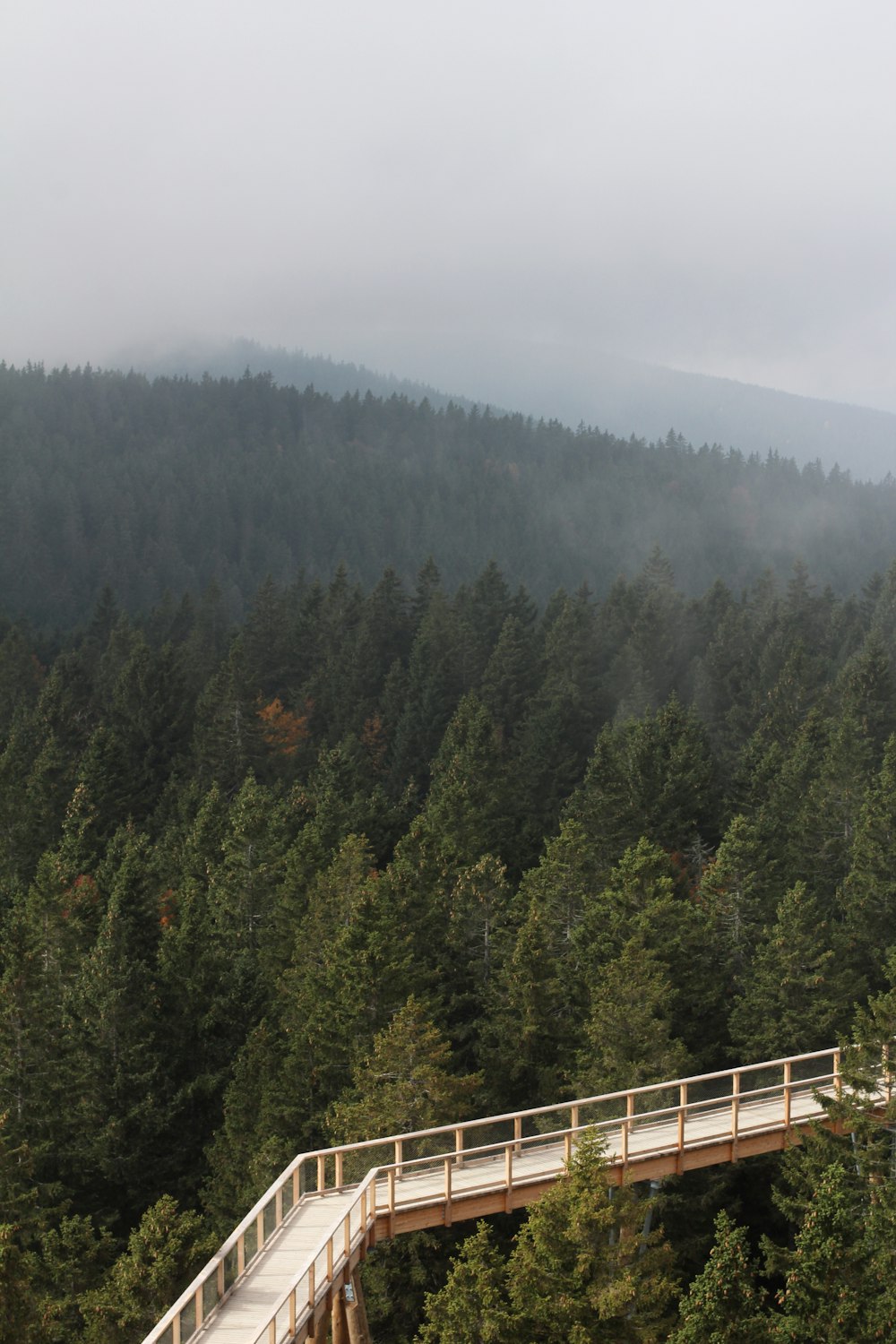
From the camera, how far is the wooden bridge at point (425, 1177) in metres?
21.6

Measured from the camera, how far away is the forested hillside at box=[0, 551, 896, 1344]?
29.1 m

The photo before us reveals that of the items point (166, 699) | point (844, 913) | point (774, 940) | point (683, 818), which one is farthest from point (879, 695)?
point (166, 699)

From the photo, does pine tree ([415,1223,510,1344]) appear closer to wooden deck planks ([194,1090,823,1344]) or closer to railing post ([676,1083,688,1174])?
wooden deck planks ([194,1090,823,1344])

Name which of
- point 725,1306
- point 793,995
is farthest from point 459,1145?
point 793,995

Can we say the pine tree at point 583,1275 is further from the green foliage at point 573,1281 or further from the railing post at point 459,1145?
the railing post at point 459,1145

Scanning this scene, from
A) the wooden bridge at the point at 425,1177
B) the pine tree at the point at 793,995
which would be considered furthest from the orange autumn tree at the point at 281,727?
the wooden bridge at the point at 425,1177

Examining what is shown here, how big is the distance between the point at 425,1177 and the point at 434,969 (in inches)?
830

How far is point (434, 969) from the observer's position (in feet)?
155

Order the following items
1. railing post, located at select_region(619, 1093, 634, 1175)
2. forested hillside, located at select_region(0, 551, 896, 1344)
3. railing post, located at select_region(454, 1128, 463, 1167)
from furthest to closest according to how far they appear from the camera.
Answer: forested hillside, located at select_region(0, 551, 896, 1344) < railing post, located at select_region(619, 1093, 634, 1175) < railing post, located at select_region(454, 1128, 463, 1167)

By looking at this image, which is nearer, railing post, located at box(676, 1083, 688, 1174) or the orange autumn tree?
railing post, located at box(676, 1083, 688, 1174)

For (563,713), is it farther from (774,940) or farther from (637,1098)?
(637,1098)

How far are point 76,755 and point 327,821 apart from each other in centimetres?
3535

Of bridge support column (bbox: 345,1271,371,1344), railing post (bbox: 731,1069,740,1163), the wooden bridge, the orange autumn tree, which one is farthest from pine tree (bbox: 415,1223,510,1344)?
the orange autumn tree

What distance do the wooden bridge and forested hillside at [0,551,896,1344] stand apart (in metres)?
1.58
